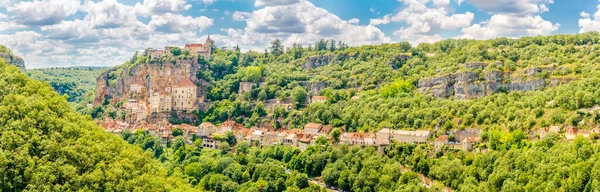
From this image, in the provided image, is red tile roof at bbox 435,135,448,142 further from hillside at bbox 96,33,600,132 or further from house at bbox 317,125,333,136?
house at bbox 317,125,333,136

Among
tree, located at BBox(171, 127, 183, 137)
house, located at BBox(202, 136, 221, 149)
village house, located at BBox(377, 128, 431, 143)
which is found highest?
village house, located at BBox(377, 128, 431, 143)

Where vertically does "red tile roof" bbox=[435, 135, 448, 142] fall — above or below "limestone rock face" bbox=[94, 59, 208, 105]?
below

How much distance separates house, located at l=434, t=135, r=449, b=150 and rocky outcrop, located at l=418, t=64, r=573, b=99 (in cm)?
1319

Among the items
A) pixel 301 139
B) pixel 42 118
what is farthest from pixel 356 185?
pixel 42 118

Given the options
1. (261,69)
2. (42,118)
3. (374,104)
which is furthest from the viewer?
(261,69)

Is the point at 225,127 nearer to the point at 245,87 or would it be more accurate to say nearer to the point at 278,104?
the point at 278,104

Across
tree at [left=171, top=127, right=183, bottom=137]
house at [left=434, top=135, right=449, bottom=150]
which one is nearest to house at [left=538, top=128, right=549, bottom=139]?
house at [left=434, top=135, right=449, bottom=150]

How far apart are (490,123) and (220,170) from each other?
29243mm

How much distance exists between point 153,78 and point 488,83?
5447cm

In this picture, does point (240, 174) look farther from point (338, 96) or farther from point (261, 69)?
point (261, 69)

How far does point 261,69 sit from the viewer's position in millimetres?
105875

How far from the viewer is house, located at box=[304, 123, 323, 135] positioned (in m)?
75.3

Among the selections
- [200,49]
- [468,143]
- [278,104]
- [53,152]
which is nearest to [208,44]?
[200,49]

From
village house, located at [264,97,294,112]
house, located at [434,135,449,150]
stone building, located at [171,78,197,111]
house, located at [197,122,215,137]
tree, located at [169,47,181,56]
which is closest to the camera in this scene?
house, located at [434,135,449,150]
